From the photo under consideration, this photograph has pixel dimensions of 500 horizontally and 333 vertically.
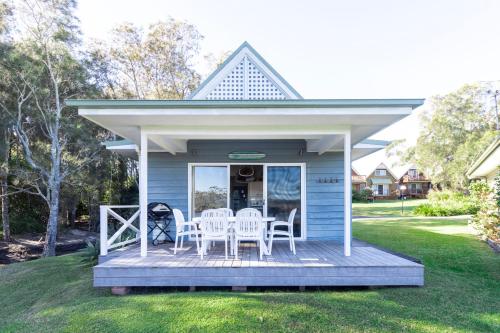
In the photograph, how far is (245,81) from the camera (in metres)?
8.38

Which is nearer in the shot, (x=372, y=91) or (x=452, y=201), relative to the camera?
(x=452, y=201)

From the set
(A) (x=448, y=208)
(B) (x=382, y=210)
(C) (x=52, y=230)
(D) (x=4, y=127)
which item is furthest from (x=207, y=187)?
(B) (x=382, y=210)

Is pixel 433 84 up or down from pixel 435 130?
up

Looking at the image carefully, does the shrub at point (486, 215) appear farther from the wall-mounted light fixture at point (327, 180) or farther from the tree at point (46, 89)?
the tree at point (46, 89)

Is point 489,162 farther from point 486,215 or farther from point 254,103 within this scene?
point 254,103

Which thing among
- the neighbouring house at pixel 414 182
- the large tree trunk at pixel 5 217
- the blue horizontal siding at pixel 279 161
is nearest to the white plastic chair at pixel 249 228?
the blue horizontal siding at pixel 279 161

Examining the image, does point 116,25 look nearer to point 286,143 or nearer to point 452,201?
point 286,143

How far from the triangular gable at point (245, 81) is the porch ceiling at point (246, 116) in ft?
9.36

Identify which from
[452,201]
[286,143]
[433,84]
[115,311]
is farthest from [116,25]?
[433,84]

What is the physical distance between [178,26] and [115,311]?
19.4 meters

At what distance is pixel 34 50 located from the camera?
512 inches

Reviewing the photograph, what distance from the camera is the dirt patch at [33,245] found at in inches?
474

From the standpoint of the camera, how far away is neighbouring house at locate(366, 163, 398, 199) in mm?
41344

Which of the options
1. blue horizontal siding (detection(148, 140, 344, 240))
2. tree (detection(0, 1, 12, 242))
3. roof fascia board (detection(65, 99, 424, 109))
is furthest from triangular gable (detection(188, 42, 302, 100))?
tree (detection(0, 1, 12, 242))
